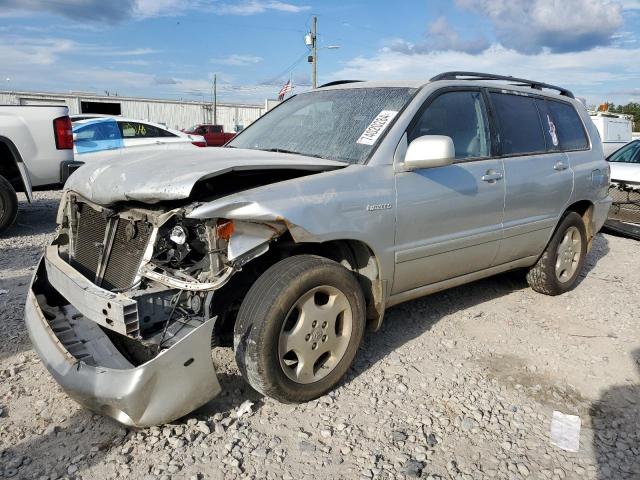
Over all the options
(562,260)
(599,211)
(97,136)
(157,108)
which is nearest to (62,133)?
(97,136)

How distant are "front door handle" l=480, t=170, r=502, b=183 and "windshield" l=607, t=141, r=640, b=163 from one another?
600 centimetres

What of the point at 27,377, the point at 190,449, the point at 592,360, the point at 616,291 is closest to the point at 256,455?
the point at 190,449

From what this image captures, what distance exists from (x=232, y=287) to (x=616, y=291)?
13.4 feet

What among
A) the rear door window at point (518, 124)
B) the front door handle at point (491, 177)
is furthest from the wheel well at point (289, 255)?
the rear door window at point (518, 124)

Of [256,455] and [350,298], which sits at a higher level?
[350,298]

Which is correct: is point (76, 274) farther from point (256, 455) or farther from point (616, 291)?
point (616, 291)

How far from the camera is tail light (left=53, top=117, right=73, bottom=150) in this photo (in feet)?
22.0

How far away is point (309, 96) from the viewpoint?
4.22 m

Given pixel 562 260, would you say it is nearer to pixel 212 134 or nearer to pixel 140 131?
pixel 140 131

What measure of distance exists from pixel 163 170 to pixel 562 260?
12.3 ft

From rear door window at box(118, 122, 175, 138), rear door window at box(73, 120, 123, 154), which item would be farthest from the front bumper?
rear door window at box(118, 122, 175, 138)

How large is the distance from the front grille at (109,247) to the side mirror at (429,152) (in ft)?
5.14

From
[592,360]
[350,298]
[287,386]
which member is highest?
[350,298]

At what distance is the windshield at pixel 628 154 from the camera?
857 centimetres
